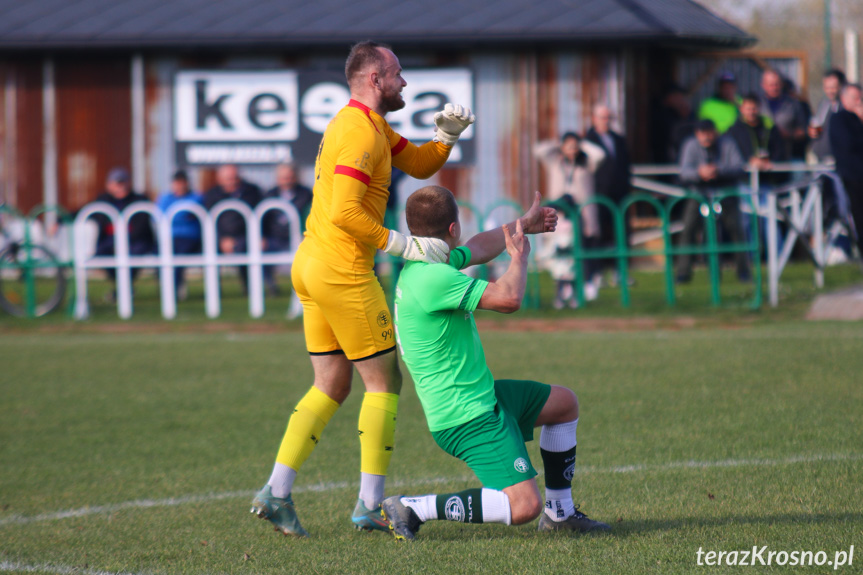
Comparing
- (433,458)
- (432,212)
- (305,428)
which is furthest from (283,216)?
(432,212)

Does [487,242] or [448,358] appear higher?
[487,242]

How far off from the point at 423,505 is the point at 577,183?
30.6 ft

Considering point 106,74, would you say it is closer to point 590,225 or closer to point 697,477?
point 590,225

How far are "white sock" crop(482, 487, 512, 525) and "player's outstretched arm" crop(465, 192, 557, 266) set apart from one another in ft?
3.17

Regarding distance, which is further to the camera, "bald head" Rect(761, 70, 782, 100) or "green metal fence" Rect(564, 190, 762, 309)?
"bald head" Rect(761, 70, 782, 100)

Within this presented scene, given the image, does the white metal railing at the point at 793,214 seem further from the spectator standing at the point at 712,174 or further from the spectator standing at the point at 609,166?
the spectator standing at the point at 609,166

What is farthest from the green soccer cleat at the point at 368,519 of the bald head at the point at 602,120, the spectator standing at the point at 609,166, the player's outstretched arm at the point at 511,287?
the bald head at the point at 602,120

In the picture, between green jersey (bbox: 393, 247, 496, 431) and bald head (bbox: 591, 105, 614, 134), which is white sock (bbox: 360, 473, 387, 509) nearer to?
green jersey (bbox: 393, 247, 496, 431)

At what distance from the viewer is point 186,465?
6.12 metres

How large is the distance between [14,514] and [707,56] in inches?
670

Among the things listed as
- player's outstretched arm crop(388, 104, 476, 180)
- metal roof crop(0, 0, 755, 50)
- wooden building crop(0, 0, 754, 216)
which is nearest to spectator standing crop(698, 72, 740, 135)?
metal roof crop(0, 0, 755, 50)

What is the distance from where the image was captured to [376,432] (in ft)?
15.3

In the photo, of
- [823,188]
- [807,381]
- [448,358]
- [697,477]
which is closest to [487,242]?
[448,358]

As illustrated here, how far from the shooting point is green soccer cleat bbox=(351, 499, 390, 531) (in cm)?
459
